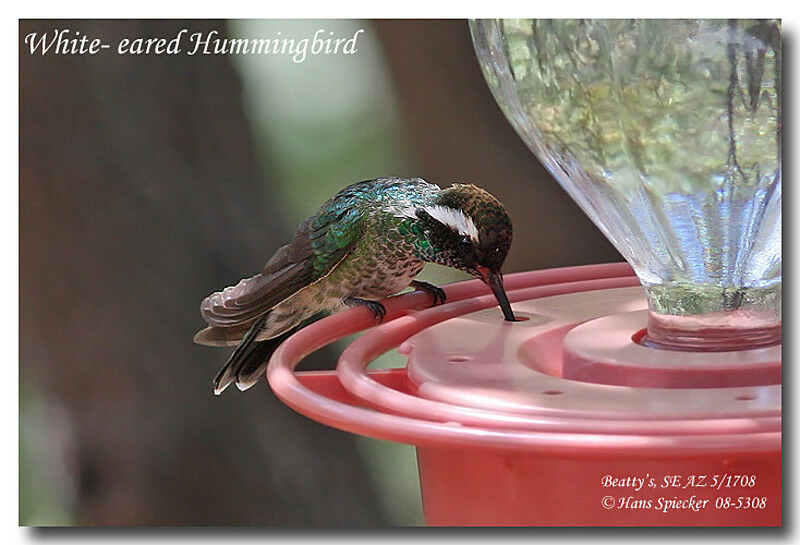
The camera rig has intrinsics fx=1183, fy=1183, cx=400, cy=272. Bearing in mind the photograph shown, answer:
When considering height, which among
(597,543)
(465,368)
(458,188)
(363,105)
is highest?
(363,105)

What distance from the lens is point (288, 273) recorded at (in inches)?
66.9

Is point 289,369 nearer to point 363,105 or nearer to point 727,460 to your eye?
point 727,460

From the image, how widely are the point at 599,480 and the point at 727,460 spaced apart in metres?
0.14

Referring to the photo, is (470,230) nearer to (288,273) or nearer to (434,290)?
(434,290)

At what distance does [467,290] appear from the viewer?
1.60 metres

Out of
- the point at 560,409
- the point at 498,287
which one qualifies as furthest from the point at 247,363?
the point at 560,409

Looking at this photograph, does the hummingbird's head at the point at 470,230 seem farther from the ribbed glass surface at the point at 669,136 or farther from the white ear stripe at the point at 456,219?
the ribbed glass surface at the point at 669,136
